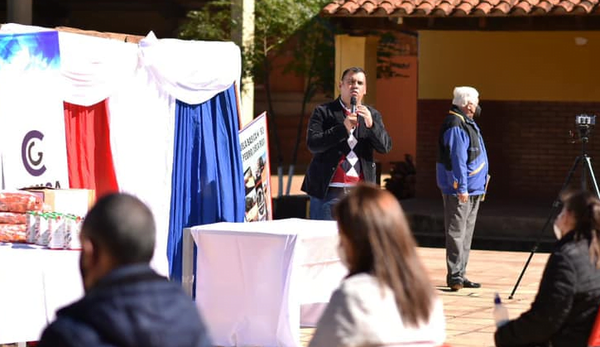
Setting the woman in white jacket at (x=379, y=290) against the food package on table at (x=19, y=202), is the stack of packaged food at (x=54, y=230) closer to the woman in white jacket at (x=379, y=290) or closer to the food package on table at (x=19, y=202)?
the food package on table at (x=19, y=202)

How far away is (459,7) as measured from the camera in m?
15.6

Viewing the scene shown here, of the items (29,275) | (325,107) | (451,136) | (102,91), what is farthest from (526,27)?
(29,275)

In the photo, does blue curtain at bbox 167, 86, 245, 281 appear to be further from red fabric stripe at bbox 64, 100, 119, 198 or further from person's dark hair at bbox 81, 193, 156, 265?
person's dark hair at bbox 81, 193, 156, 265

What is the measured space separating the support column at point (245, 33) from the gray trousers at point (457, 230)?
8455 millimetres

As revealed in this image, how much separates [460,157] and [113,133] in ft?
10.8

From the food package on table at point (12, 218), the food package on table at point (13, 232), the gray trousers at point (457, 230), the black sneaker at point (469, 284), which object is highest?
the food package on table at point (12, 218)

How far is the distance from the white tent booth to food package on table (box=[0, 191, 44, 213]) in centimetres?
27

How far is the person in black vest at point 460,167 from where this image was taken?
10.0 metres

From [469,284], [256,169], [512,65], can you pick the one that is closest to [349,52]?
[512,65]

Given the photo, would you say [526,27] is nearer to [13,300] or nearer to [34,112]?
[34,112]

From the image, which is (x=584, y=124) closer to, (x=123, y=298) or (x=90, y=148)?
(x=90, y=148)

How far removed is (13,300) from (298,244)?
169 cm

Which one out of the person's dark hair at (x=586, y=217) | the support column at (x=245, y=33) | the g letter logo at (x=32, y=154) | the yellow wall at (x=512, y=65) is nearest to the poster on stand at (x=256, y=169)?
the g letter logo at (x=32, y=154)

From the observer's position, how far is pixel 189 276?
25.2ft
